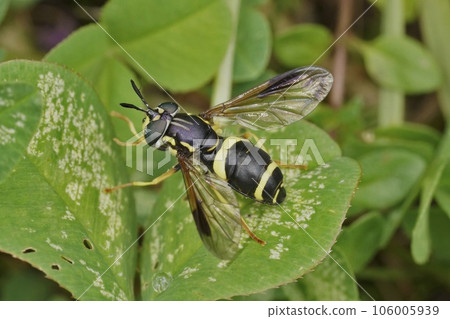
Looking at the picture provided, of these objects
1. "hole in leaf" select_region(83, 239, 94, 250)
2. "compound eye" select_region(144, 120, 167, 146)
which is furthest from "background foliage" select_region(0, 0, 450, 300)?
"compound eye" select_region(144, 120, 167, 146)

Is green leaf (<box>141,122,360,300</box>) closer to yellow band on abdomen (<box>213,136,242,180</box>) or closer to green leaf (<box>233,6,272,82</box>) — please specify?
yellow band on abdomen (<box>213,136,242,180</box>)

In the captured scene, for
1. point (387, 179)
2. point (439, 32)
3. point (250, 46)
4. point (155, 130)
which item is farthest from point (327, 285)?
point (439, 32)

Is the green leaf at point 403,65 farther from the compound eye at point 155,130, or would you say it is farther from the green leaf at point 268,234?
the compound eye at point 155,130

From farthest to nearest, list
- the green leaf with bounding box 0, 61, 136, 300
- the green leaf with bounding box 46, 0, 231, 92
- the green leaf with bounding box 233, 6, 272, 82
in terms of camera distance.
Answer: the green leaf with bounding box 233, 6, 272, 82
the green leaf with bounding box 46, 0, 231, 92
the green leaf with bounding box 0, 61, 136, 300

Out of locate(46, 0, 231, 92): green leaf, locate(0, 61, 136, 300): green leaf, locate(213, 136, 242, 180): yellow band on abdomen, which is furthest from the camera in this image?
locate(46, 0, 231, 92): green leaf

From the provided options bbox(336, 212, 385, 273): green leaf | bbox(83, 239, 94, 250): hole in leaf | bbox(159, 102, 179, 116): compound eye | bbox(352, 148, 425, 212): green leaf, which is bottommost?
bbox(336, 212, 385, 273): green leaf

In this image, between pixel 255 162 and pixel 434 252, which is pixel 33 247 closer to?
pixel 255 162
